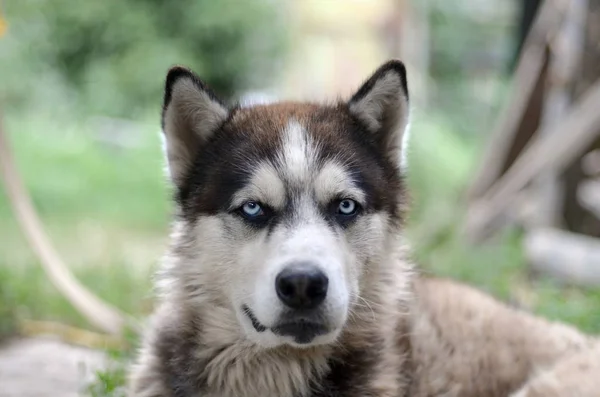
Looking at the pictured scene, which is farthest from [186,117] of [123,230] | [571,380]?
[123,230]

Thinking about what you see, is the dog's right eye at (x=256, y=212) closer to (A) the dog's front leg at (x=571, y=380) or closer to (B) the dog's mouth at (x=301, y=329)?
(B) the dog's mouth at (x=301, y=329)

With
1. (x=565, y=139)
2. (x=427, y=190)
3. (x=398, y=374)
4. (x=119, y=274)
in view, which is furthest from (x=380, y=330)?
(x=427, y=190)

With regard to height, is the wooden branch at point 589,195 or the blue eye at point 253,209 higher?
the blue eye at point 253,209

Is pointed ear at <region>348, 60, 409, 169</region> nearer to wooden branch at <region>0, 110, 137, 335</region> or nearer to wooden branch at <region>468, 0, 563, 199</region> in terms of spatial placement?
wooden branch at <region>0, 110, 137, 335</region>

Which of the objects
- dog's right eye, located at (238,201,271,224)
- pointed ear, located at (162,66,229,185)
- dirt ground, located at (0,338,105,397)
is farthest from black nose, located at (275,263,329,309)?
dirt ground, located at (0,338,105,397)

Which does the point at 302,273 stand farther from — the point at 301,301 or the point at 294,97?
the point at 294,97

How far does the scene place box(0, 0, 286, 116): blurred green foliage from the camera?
14.5 m

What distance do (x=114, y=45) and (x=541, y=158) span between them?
981 centimetres

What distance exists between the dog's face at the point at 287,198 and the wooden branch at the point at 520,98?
4.92m

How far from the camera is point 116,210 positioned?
10242 millimetres

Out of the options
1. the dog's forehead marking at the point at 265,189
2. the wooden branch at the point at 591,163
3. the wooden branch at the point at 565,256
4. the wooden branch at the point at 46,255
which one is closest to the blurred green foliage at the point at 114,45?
the wooden branch at the point at 591,163

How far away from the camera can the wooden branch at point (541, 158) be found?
22.9ft

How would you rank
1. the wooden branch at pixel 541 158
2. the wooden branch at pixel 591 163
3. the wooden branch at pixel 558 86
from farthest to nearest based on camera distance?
the wooden branch at pixel 591 163, the wooden branch at pixel 558 86, the wooden branch at pixel 541 158

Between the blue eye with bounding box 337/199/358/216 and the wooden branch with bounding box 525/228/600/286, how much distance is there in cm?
405
